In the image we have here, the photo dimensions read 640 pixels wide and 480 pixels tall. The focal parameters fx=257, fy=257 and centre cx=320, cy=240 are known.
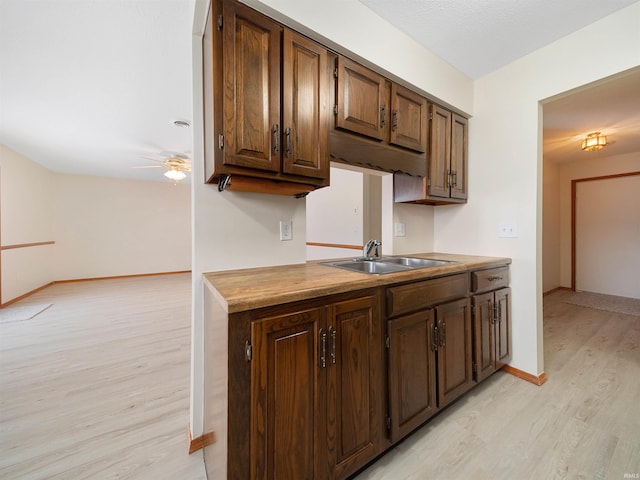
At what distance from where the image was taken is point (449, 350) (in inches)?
61.4

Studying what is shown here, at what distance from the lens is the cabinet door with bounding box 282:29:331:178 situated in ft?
4.10

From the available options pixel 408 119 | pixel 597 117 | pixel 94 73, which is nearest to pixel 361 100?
pixel 408 119

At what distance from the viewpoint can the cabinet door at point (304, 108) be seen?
1249mm

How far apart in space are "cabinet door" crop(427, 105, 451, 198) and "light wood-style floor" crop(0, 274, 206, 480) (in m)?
2.34

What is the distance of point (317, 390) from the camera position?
1001 mm

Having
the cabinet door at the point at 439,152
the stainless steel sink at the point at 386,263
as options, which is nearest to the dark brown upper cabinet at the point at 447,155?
the cabinet door at the point at 439,152

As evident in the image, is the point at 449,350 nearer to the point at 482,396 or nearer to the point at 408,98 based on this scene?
the point at 482,396

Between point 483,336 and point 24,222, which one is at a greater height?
point 24,222

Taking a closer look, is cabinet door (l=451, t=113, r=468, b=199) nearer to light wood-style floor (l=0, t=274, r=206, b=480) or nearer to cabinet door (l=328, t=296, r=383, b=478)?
cabinet door (l=328, t=296, r=383, b=478)

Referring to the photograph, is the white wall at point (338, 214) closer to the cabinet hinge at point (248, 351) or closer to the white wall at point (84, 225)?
the cabinet hinge at point (248, 351)

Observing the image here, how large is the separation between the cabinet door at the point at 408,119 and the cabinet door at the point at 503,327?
4.20ft

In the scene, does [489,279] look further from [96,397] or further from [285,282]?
[96,397]

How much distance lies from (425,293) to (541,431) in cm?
104

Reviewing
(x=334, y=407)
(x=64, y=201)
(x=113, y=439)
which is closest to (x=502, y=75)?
(x=334, y=407)
